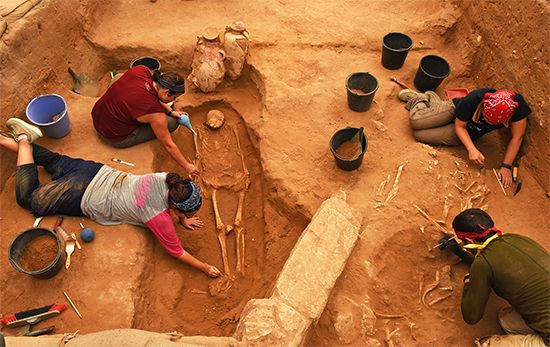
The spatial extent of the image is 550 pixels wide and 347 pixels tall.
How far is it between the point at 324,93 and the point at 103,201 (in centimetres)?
297

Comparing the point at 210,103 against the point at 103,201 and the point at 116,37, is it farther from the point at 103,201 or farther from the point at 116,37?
the point at 103,201

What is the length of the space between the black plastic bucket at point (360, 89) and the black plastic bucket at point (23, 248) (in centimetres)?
350

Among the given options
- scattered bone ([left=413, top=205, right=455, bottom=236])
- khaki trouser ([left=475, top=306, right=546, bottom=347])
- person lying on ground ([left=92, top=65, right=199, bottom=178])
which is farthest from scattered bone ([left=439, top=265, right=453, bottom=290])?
person lying on ground ([left=92, top=65, right=199, bottom=178])

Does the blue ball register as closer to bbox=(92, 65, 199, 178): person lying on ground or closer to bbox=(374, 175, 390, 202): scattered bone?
bbox=(92, 65, 199, 178): person lying on ground

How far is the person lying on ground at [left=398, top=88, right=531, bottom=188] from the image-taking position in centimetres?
387

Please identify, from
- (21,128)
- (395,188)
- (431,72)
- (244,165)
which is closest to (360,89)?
(431,72)

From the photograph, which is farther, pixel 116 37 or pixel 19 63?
pixel 116 37

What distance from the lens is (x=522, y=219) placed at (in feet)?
13.0

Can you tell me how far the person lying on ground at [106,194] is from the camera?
3.61 m

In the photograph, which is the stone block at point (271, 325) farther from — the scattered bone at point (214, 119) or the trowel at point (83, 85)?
the trowel at point (83, 85)

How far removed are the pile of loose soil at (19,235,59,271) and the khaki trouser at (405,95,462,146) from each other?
4018 mm

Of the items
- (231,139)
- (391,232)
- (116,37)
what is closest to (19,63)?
(116,37)

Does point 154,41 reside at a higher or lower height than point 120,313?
higher

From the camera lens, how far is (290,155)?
175 inches
